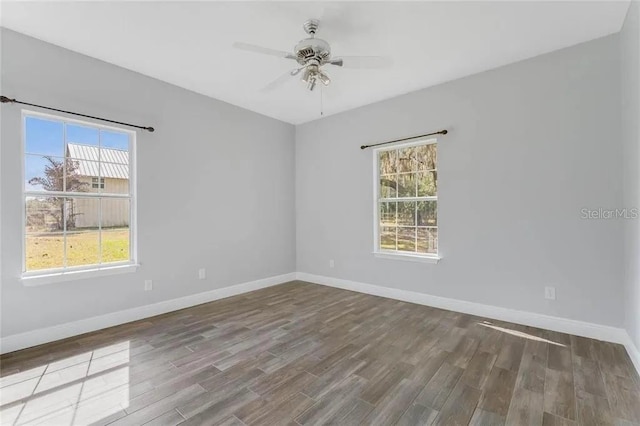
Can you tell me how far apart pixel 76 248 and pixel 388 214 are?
376cm

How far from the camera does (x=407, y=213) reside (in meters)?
4.13

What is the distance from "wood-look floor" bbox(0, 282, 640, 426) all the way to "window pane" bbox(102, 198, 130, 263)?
797 mm

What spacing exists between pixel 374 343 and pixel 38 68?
4.04 meters

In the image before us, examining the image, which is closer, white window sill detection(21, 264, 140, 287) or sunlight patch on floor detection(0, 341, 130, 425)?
sunlight patch on floor detection(0, 341, 130, 425)

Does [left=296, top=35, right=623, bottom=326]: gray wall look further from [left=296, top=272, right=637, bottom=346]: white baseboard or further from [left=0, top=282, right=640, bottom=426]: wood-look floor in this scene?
[left=0, top=282, right=640, bottom=426]: wood-look floor

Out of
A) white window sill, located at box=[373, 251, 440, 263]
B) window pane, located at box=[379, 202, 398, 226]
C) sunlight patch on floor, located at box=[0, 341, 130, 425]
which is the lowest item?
sunlight patch on floor, located at box=[0, 341, 130, 425]

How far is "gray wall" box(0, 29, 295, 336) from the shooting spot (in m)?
2.62

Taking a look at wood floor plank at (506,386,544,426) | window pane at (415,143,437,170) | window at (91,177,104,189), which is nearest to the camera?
wood floor plank at (506,386,544,426)

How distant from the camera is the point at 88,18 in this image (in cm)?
248

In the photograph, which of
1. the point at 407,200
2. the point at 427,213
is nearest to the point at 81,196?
the point at 407,200

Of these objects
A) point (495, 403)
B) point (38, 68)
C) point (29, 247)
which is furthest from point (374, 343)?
point (38, 68)

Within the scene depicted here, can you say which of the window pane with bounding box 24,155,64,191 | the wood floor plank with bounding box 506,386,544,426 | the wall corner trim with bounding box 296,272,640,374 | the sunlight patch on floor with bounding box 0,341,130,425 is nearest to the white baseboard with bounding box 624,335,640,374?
the wall corner trim with bounding box 296,272,640,374

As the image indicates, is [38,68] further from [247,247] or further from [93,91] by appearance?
[247,247]

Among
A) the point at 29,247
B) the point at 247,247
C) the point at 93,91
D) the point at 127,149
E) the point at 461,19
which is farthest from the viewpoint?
the point at 247,247
